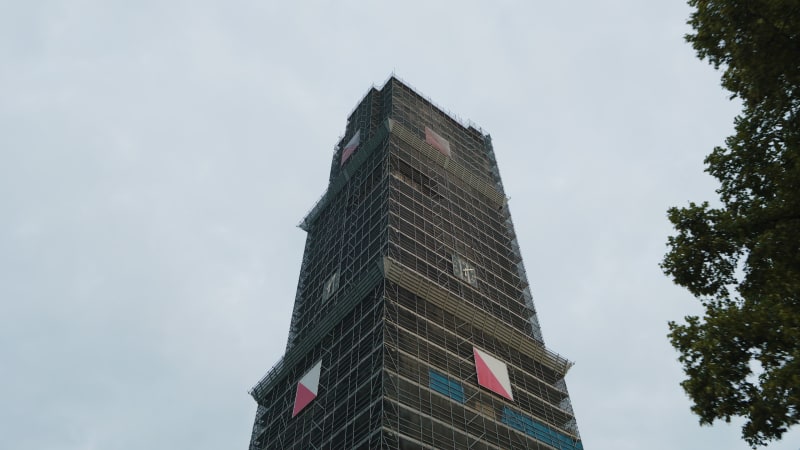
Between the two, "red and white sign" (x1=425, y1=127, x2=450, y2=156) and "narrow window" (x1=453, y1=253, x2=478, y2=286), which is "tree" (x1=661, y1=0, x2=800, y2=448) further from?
"red and white sign" (x1=425, y1=127, x2=450, y2=156)

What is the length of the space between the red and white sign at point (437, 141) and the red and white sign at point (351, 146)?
7112 millimetres

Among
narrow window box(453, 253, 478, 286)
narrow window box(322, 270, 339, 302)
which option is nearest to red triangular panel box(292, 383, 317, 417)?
narrow window box(322, 270, 339, 302)

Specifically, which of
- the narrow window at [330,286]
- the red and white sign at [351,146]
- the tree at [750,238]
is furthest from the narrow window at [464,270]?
the tree at [750,238]

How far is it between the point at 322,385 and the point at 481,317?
38.9ft

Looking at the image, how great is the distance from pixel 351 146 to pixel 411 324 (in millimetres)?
30365

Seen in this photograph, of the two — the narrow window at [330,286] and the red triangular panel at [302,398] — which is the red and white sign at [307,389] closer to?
the red triangular panel at [302,398]

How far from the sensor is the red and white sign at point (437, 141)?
63.0m

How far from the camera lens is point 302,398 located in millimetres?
41219

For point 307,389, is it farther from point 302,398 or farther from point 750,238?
point 750,238

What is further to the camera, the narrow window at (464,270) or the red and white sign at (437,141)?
the red and white sign at (437,141)

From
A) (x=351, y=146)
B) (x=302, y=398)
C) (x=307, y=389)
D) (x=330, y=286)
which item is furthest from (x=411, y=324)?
(x=351, y=146)

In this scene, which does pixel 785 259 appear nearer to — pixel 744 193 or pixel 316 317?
pixel 744 193

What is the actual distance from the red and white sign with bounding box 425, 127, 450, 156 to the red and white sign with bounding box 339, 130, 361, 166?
711cm

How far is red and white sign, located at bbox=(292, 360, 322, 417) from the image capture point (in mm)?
40562
